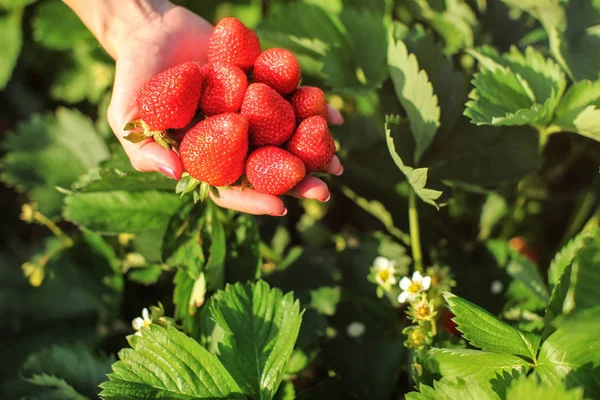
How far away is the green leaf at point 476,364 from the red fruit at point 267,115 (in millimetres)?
587

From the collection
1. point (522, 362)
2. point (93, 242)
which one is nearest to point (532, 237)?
point (522, 362)

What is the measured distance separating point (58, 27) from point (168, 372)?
1444mm

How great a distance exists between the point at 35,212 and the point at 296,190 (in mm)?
958

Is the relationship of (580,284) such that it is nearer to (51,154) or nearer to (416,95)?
(416,95)

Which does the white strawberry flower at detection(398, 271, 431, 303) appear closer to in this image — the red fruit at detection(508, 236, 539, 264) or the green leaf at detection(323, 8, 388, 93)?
the green leaf at detection(323, 8, 388, 93)

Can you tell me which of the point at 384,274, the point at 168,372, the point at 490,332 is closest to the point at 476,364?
the point at 490,332

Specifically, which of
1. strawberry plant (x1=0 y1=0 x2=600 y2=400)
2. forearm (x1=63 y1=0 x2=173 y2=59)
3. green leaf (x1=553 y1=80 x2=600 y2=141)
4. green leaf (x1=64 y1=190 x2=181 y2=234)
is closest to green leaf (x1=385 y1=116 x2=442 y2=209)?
strawberry plant (x1=0 y1=0 x2=600 y2=400)

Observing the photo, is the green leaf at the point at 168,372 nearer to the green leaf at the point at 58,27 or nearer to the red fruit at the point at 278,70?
the red fruit at the point at 278,70

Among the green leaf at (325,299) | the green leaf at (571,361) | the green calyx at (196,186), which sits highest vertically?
the green calyx at (196,186)

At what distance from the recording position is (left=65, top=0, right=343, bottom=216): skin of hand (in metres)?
1.18

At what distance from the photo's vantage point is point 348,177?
173 cm

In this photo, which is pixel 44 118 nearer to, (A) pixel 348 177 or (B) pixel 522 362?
(A) pixel 348 177

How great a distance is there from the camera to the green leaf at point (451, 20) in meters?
1.66

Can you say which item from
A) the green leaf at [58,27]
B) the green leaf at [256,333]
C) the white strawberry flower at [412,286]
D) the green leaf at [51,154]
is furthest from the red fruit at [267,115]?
the green leaf at [58,27]
